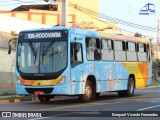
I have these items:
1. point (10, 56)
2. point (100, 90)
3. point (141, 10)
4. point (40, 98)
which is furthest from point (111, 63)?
point (141, 10)

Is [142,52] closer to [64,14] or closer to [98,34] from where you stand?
[98,34]

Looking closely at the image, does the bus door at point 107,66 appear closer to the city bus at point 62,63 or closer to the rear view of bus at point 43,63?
the city bus at point 62,63

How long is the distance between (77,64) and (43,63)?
1445 mm

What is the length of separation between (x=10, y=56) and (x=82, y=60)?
17.4 m

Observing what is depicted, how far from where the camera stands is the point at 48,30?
1966 centimetres

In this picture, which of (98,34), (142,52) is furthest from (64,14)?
(98,34)

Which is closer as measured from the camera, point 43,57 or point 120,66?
point 43,57

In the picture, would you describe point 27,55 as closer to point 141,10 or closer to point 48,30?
point 48,30

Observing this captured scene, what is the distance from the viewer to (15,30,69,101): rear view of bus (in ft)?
62.2

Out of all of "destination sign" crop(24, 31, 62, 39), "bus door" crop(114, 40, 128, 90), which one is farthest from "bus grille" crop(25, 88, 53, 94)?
"bus door" crop(114, 40, 128, 90)

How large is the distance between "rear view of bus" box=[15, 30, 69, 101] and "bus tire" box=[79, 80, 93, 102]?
4.71 feet

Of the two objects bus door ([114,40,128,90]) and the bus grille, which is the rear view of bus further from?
bus door ([114,40,128,90])

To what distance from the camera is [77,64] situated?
1952 cm

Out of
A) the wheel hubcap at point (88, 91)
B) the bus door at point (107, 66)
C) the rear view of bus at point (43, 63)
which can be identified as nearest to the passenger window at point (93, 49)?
the bus door at point (107, 66)
